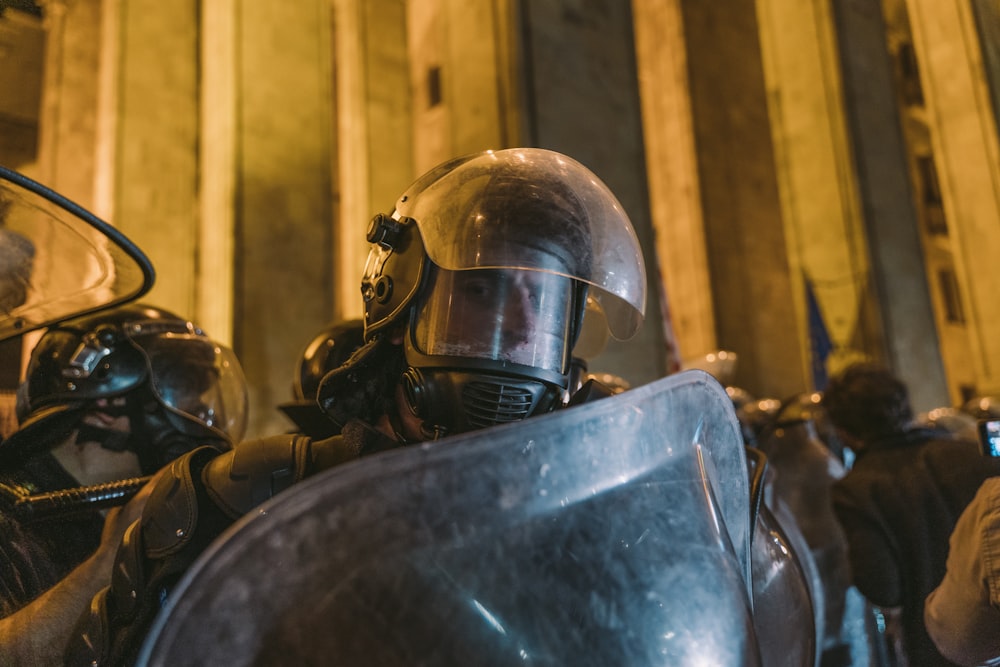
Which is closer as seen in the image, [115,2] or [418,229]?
[418,229]

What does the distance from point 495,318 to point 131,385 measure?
1.37 meters

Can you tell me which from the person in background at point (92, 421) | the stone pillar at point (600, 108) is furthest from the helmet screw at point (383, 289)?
the stone pillar at point (600, 108)

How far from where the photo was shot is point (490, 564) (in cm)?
80

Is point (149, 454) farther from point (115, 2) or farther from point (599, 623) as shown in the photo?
point (115, 2)

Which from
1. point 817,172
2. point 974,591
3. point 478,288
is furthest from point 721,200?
point 478,288

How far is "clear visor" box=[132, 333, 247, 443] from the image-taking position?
7.71 feet

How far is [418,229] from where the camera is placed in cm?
152

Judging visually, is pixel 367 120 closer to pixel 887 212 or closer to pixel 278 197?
pixel 278 197

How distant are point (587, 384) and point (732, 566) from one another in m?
0.42

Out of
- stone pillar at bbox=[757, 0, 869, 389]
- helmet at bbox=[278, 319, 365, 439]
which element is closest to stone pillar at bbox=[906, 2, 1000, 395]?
stone pillar at bbox=[757, 0, 869, 389]

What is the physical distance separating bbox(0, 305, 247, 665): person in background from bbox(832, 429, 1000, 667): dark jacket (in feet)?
7.08

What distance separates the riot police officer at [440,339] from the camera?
127cm

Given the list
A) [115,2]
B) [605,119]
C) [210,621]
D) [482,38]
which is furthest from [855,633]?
[115,2]

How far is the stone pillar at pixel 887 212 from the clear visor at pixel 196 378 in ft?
29.8
